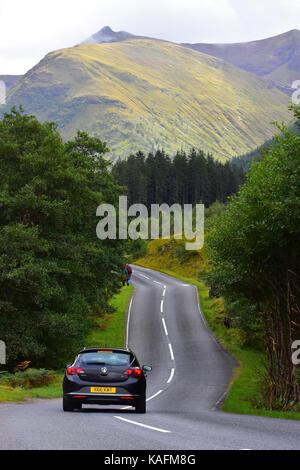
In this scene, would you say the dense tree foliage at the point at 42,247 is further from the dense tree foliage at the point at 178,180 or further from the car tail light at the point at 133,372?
the dense tree foliage at the point at 178,180

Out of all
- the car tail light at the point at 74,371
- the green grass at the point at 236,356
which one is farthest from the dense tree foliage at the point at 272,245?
the car tail light at the point at 74,371

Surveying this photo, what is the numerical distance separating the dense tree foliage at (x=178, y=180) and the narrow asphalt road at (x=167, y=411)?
79.0 metres

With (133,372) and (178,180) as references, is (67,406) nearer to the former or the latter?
(133,372)

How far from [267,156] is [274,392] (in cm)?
912

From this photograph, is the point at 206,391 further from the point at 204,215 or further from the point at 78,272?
the point at 204,215

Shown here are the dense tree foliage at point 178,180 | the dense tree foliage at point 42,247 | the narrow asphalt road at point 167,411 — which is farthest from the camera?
the dense tree foliage at point 178,180

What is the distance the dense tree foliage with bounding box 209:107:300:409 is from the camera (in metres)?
18.6

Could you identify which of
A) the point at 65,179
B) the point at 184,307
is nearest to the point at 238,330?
the point at 184,307

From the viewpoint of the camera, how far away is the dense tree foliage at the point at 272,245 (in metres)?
18.6

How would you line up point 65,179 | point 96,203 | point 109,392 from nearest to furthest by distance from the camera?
point 109,392
point 65,179
point 96,203

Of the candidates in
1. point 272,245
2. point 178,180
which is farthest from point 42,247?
point 178,180
